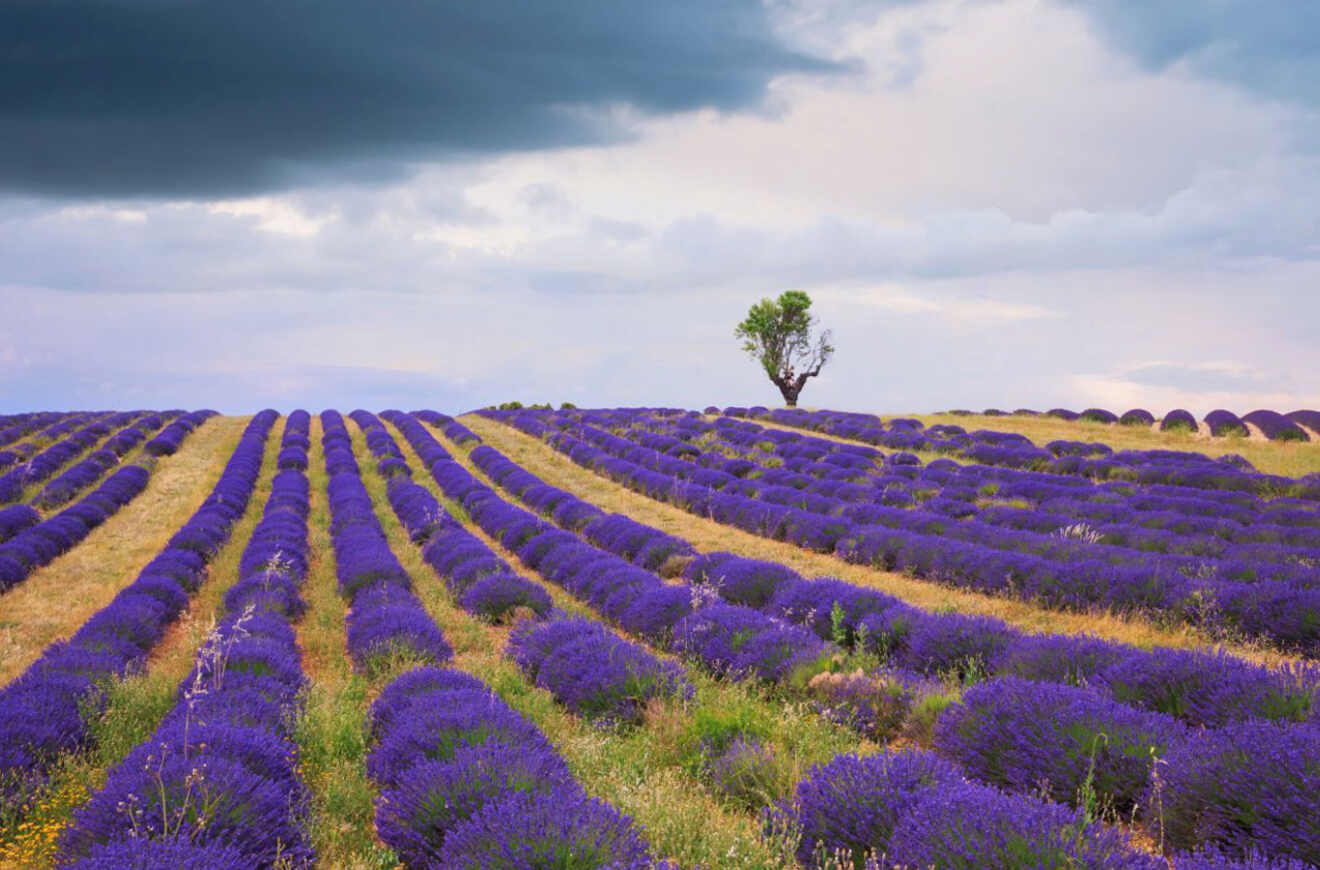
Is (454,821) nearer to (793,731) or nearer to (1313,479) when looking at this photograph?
(793,731)

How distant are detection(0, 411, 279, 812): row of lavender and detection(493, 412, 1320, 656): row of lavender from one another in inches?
358

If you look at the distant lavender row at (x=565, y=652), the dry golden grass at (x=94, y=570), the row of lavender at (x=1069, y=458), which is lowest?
the dry golden grass at (x=94, y=570)

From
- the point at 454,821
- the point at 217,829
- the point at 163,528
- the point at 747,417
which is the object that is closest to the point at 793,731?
the point at 454,821

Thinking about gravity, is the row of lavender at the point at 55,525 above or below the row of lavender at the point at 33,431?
below

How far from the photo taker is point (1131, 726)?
4.42 meters

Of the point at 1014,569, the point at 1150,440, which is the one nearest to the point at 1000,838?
the point at 1014,569

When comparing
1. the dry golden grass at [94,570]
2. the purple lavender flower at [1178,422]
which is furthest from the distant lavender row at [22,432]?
the purple lavender flower at [1178,422]

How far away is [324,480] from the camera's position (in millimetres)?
21734

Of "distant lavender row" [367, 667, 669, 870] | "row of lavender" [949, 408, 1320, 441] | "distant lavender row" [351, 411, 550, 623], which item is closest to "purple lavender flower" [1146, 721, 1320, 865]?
"distant lavender row" [367, 667, 669, 870]

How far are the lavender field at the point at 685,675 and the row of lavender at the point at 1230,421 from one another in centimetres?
686

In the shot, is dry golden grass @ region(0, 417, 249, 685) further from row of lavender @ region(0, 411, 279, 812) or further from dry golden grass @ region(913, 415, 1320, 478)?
dry golden grass @ region(913, 415, 1320, 478)

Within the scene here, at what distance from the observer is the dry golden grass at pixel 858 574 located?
26.5ft

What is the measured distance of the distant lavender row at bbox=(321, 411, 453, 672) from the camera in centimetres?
771

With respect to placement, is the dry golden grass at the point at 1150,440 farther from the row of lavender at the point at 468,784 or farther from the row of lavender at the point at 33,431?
the row of lavender at the point at 33,431
